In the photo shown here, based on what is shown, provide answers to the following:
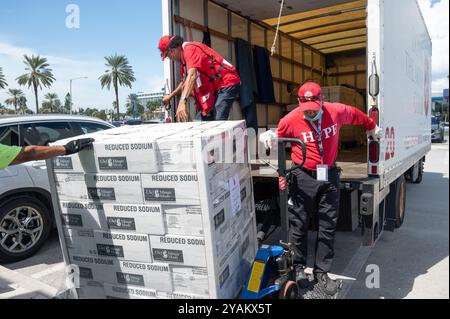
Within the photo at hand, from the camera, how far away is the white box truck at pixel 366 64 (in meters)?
3.53

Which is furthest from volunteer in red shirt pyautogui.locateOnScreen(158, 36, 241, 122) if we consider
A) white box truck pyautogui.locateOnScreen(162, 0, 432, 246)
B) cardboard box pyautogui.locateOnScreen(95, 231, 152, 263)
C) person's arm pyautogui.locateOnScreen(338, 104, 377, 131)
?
cardboard box pyautogui.locateOnScreen(95, 231, 152, 263)

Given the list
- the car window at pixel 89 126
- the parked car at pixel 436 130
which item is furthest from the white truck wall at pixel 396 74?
the parked car at pixel 436 130

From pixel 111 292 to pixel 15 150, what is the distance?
1228mm

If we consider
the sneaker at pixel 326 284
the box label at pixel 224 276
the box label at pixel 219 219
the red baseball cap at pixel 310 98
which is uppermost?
the red baseball cap at pixel 310 98

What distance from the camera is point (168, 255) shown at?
7.81 ft

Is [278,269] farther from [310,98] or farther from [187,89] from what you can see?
[187,89]

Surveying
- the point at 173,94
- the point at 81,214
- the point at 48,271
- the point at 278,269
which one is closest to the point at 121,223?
the point at 81,214

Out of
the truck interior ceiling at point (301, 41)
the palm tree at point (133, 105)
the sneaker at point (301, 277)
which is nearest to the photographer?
the sneaker at point (301, 277)

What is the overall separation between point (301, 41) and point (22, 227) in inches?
274

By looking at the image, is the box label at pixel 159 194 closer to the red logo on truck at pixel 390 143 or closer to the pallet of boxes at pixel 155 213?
the pallet of boxes at pixel 155 213

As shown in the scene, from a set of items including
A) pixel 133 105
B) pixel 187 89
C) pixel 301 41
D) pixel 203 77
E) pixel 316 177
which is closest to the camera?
pixel 316 177

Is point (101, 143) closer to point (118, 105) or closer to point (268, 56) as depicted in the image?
point (268, 56)

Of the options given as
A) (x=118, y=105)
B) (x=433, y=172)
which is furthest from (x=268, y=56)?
(x=118, y=105)

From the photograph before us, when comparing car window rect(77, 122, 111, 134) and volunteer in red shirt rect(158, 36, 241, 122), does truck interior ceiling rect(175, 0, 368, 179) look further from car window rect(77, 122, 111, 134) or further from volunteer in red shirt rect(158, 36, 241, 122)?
car window rect(77, 122, 111, 134)
